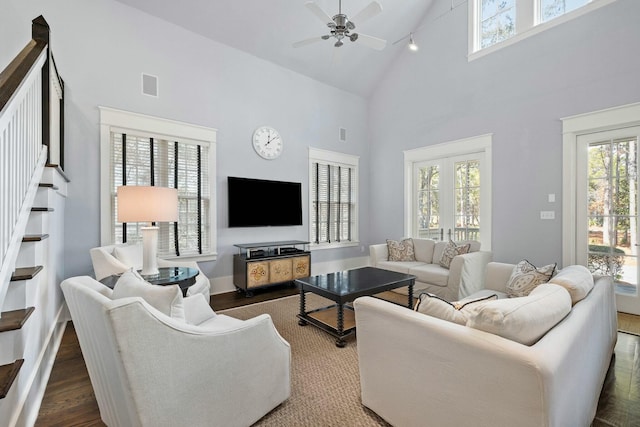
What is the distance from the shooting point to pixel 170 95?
3.97m

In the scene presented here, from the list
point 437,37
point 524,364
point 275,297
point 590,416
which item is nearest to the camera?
point 524,364

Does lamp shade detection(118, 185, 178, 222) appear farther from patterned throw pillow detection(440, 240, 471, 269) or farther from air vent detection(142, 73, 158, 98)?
patterned throw pillow detection(440, 240, 471, 269)

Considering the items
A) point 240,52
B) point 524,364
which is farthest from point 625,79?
point 240,52

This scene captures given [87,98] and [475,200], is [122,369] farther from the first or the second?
[475,200]

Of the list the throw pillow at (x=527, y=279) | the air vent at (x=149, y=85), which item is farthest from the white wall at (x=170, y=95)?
the throw pillow at (x=527, y=279)

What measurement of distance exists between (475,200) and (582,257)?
60.2 inches

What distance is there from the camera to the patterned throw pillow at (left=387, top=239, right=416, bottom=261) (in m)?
4.59

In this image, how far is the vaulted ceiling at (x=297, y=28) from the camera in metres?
3.92

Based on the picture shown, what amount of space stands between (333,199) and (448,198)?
211cm

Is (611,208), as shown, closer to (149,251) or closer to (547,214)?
Result: (547,214)

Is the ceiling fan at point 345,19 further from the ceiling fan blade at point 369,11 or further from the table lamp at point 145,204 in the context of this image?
the table lamp at point 145,204

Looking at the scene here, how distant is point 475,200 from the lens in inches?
189

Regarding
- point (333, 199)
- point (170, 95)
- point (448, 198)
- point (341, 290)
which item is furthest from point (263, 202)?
point (448, 198)

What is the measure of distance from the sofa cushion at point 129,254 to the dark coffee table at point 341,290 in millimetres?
1714
